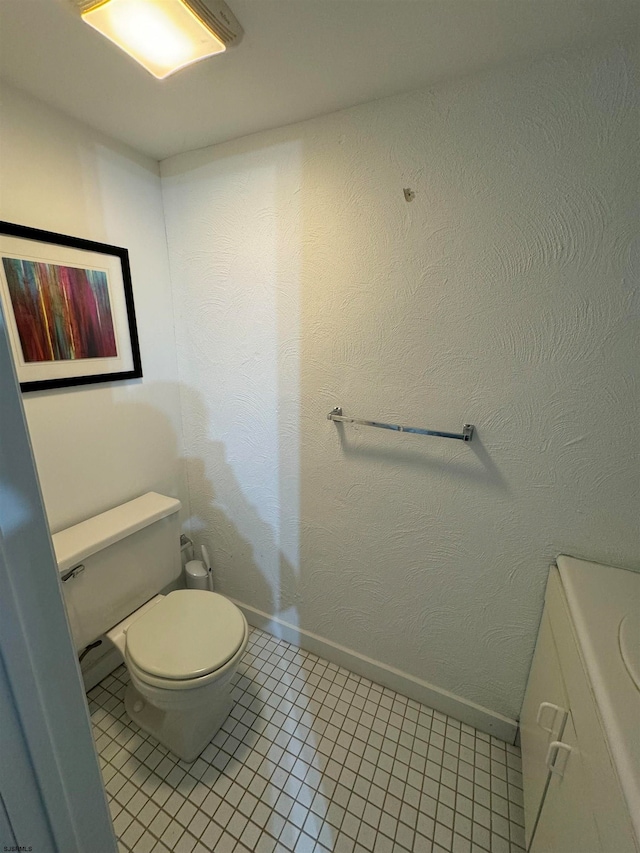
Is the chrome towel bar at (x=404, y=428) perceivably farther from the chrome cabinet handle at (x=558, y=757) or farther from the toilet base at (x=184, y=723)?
the toilet base at (x=184, y=723)

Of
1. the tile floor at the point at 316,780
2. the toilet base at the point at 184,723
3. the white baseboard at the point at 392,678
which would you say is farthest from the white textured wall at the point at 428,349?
the toilet base at the point at 184,723

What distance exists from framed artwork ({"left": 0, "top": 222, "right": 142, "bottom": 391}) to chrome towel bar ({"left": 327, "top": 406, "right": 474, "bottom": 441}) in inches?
32.8

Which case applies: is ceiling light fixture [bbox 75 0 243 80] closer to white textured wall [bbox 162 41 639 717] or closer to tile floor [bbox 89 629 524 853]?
white textured wall [bbox 162 41 639 717]

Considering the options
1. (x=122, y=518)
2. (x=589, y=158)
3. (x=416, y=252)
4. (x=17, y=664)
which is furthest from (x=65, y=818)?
(x=589, y=158)

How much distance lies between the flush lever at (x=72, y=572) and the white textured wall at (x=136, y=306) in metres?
0.20

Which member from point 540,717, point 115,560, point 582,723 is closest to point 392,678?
point 540,717

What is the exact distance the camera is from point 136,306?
1449 millimetres

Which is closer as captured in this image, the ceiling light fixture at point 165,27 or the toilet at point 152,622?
the ceiling light fixture at point 165,27

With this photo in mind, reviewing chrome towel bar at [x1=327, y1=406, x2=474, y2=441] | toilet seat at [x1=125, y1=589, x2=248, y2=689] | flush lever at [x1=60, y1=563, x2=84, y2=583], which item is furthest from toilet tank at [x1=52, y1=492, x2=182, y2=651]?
chrome towel bar at [x1=327, y1=406, x2=474, y2=441]

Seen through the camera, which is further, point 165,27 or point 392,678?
point 392,678

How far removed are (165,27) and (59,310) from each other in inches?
32.4

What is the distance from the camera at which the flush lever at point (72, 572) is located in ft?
3.79

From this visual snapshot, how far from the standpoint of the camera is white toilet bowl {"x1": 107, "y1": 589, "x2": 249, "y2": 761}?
3.66 ft

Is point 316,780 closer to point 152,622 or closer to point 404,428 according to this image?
point 152,622
